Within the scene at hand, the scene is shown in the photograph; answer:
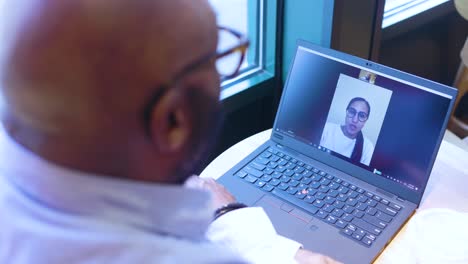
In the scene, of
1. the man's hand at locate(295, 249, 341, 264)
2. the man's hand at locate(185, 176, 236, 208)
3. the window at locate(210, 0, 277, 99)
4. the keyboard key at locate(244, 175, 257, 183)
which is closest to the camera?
the man's hand at locate(295, 249, 341, 264)

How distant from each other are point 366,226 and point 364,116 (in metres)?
0.21

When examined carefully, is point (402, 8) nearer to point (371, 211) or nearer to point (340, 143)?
point (340, 143)

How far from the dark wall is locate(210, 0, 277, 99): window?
506 mm

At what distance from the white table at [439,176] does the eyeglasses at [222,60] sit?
440mm

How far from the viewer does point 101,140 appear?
1.34 feet

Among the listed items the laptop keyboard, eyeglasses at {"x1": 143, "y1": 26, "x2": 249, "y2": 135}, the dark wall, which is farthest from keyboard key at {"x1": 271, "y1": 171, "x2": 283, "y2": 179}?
the dark wall

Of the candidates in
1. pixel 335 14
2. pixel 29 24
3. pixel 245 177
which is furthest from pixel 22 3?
pixel 335 14

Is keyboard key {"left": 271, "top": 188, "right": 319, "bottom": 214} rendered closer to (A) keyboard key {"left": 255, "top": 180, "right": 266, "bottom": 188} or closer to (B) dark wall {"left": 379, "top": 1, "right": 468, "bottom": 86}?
(A) keyboard key {"left": 255, "top": 180, "right": 266, "bottom": 188}

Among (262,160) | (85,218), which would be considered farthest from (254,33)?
(85,218)

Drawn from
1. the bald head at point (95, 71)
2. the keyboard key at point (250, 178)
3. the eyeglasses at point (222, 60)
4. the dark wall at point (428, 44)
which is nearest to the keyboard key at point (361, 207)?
the keyboard key at point (250, 178)

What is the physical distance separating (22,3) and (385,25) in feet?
4.55

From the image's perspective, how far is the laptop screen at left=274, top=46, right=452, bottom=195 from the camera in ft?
2.84

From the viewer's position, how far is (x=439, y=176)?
3.25 feet

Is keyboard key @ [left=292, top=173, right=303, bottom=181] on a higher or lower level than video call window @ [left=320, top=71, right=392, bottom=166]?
lower
